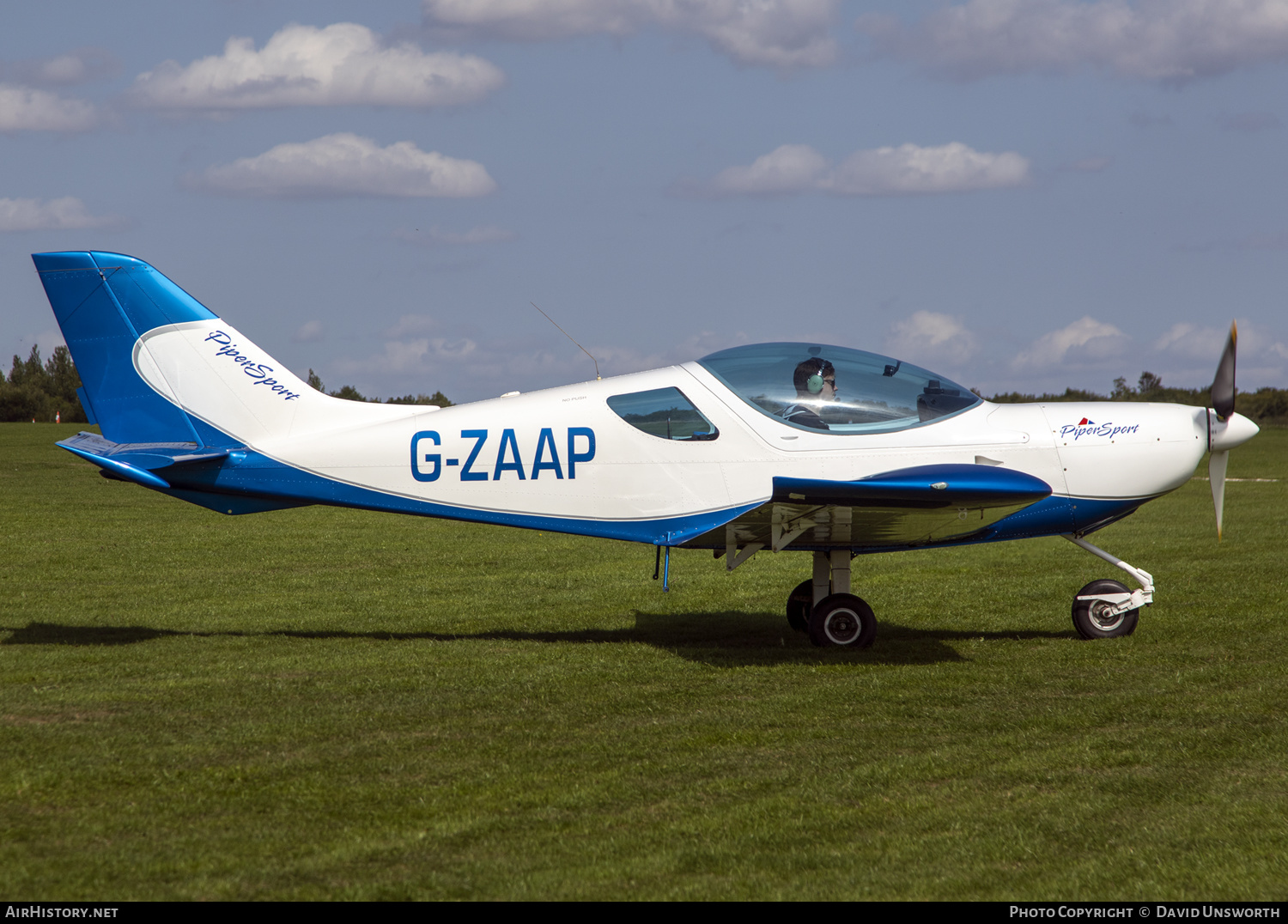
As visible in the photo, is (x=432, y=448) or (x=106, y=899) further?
(x=432, y=448)

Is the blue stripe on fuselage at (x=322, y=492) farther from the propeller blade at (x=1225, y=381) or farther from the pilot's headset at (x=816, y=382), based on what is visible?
the propeller blade at (x=1225, y=381)

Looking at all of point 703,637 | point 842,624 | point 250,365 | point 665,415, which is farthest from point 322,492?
point 842,624

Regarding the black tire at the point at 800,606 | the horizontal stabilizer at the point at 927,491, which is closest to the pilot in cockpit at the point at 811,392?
the horizontal stabilizer at the point at 927,491

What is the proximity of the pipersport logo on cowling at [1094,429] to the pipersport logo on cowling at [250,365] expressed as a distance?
20.6 feet

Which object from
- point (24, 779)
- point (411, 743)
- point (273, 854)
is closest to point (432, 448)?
point (411, 743)

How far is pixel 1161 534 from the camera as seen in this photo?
17.3 metres

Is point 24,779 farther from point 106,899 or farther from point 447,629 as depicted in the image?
point 447,629

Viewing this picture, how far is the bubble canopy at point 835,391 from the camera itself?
28.9 feet

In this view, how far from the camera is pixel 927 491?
25.9 ft

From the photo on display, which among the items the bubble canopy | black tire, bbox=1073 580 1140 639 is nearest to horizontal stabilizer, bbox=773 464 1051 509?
the bubble canopy

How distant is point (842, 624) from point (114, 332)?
20.9ft

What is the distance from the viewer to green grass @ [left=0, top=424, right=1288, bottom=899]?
175 inches

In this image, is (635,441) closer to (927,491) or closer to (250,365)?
(927,491)

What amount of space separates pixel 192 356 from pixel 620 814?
6.02m
